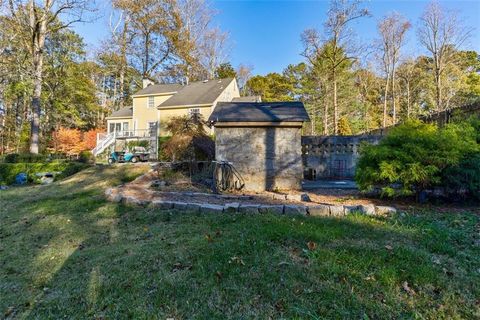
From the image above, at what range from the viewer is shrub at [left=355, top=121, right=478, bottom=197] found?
454cm

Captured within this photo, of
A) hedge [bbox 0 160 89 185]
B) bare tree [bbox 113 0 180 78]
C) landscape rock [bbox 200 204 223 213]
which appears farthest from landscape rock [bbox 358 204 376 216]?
bare tree [bbox 113 0 180 78]

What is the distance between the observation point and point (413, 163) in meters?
4.60

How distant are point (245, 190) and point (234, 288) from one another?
4.59 meters

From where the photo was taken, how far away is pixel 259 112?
7.28 m

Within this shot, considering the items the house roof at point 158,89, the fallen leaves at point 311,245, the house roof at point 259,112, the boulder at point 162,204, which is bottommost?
the fallen leaves at point 311,245

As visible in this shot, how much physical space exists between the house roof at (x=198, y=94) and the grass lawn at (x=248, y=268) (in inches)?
699

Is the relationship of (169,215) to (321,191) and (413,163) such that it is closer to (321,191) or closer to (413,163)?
(321,191)

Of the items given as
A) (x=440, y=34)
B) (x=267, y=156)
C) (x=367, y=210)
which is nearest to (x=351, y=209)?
(x=367, y=210)

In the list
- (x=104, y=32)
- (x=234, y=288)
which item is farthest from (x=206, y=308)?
(x=104, y=32)

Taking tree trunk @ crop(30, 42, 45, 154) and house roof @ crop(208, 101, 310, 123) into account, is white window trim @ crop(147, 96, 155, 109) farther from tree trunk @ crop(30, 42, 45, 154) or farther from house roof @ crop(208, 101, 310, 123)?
house roof @ crop(208, 101, 310, 123)

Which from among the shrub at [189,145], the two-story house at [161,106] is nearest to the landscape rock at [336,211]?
the shrub at [189,145]

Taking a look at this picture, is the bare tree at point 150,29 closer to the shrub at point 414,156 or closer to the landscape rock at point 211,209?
the landscape rock at point 211,209

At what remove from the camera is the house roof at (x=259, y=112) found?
6805 mm

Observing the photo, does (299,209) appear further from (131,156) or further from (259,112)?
(131,156)
